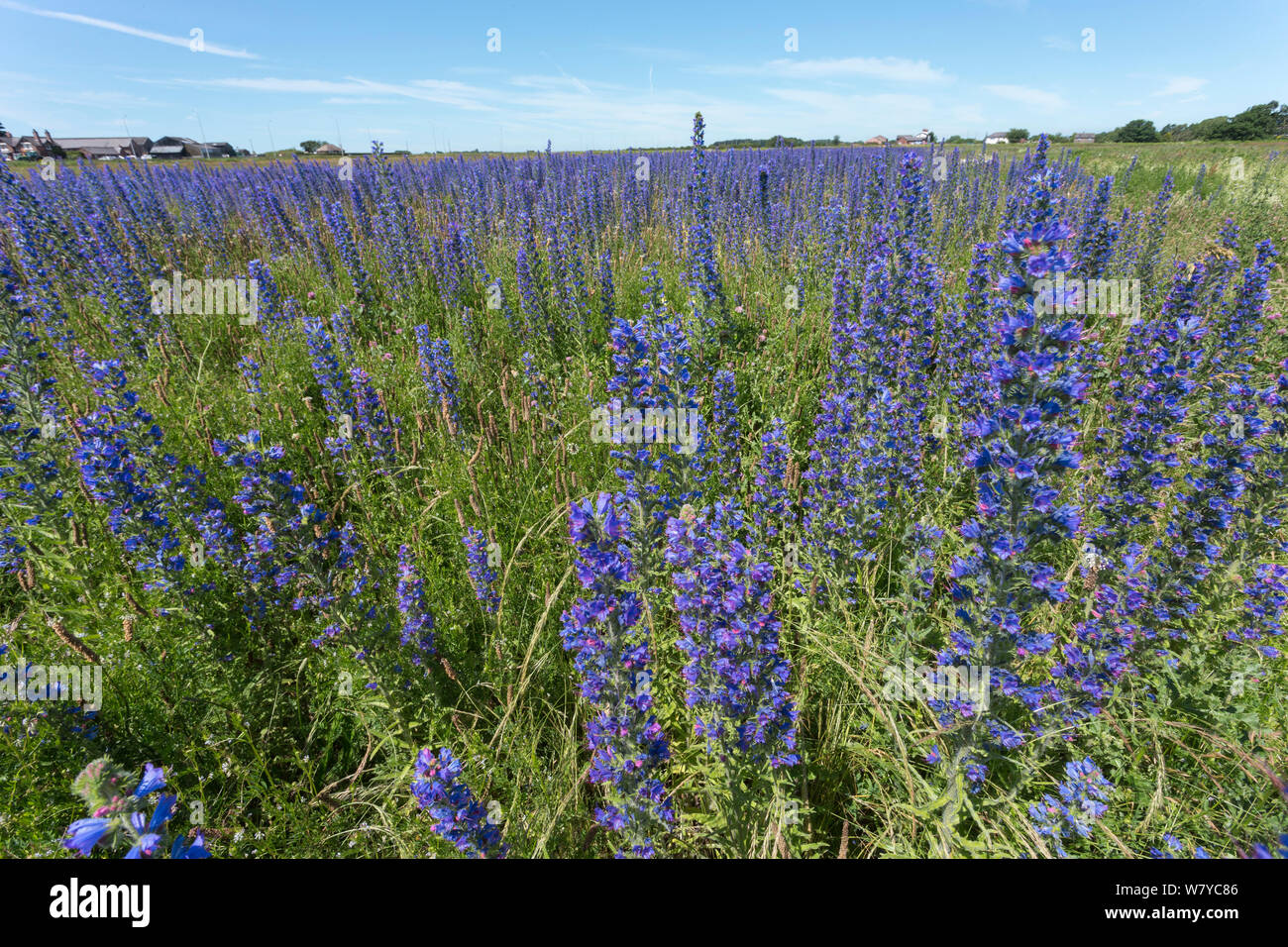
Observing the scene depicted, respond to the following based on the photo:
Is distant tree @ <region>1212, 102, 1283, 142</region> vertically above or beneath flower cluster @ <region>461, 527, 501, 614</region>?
above

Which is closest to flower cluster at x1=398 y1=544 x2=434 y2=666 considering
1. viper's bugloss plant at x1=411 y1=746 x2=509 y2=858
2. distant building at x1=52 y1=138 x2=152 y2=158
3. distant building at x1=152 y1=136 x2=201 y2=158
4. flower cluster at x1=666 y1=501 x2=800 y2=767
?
viper's bugloss plant at x1=411 y1=746 x2=509 y2=858

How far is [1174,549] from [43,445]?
7.21 meters

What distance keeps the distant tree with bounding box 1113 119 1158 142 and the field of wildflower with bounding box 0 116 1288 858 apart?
57.8 meters

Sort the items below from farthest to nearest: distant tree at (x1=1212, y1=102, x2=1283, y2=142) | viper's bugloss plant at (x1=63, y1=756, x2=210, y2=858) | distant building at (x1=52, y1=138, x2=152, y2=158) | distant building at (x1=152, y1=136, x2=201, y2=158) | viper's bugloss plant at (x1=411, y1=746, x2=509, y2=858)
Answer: distant building at (x1=152, y1=136, x2=201, y2=158), distant building at (x1=52, y1=138, x2=152, y2=158), distant tree at (x1=1212, y1=102, x2=1283, y2=142), viper's bugloss plant at (x1=411, y1=746, x2=509, y2=858), viper's bugloss plant at (x1=63, y1=756, x2=210, y2=858)

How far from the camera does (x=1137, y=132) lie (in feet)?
143

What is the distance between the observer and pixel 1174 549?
3.02 metres

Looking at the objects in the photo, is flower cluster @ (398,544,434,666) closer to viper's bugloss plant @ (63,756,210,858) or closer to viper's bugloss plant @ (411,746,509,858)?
viper's bugloss plant @ (411,746,509,858)

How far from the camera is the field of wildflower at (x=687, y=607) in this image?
2246 mm

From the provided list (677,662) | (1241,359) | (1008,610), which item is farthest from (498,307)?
(1241,359)

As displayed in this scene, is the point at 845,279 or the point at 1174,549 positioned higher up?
the point at 845,279

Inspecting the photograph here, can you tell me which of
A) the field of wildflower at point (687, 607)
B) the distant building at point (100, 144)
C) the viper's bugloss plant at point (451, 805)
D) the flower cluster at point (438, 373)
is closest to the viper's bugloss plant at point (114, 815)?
the field of wildflower at point (687, 607)

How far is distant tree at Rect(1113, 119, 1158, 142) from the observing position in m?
43.1

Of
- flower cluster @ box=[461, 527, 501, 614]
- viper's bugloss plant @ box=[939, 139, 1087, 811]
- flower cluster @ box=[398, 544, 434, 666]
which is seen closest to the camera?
viper's bugloss plant @ box=[939, 139, 1087, 811]
